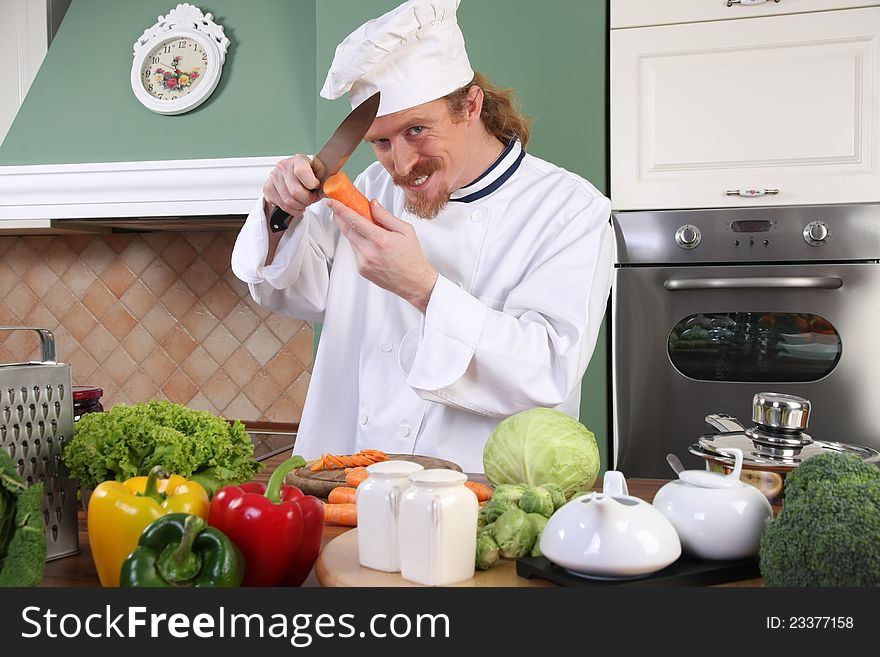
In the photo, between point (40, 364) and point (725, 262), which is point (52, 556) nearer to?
point (40, 364)

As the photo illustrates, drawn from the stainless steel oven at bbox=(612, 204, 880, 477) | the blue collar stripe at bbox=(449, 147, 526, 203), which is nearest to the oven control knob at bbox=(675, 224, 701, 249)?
the stainless steel oven at bbox=(612, 204, 880, 477)

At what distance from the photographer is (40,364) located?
88 centimetres

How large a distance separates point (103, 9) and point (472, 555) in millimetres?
2568

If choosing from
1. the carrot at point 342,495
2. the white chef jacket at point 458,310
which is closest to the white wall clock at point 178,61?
the white chef jacket at point 458,310

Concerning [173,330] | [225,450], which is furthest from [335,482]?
[173,330]

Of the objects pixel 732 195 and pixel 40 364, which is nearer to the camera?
pixel 40 364

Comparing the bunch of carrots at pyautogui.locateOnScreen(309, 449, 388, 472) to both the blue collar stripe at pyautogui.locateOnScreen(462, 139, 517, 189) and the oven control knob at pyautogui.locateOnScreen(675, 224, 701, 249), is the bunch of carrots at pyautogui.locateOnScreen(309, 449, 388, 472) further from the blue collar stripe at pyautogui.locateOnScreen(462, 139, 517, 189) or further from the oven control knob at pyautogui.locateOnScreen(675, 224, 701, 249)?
the oven control knob at pyautogui.locateOnScreen(675, 224, 701, 249)

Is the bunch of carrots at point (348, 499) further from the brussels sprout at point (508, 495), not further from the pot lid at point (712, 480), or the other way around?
the pot lid at point (712, 480)

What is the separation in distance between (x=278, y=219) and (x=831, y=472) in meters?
1.12

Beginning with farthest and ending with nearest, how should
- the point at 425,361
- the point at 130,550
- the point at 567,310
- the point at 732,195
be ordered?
the point at 732,195 → the point at 567,310 → the point at 425,361 → the point at 130,550

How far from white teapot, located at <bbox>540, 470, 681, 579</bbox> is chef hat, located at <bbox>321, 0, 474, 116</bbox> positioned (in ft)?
3.19

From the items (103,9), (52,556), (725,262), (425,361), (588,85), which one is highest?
(103,9)

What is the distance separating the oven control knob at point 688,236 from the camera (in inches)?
83.1

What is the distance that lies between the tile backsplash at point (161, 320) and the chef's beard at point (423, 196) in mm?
1334
